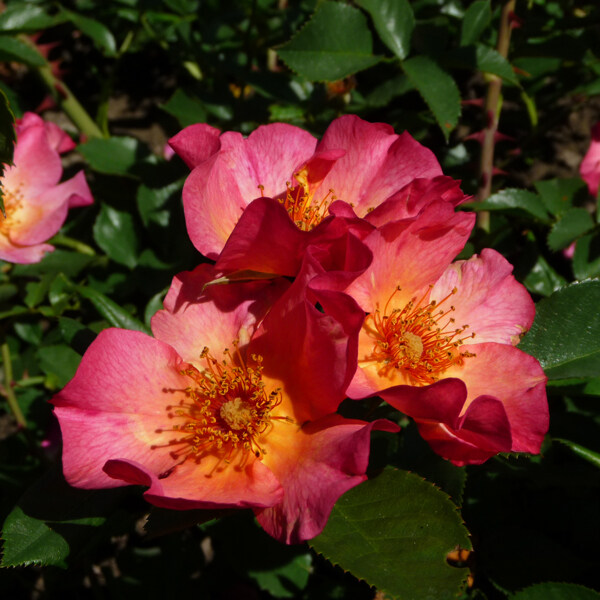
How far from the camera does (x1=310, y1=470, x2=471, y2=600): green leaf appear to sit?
3.09 feet

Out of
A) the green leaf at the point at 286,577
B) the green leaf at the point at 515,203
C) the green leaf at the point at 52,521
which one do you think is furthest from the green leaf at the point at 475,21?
the green leaf at the point at 286,577

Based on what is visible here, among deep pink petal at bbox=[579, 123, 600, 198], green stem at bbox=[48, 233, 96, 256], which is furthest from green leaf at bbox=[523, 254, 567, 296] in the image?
green stem at bbox=[48, 233, 96, 256]

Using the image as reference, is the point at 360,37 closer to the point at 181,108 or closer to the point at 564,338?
the point at 181,108

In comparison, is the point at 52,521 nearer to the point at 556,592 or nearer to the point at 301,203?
the point at 301,203

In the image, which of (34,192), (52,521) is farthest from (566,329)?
(34,192)

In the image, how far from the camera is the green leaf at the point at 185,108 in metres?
2.06

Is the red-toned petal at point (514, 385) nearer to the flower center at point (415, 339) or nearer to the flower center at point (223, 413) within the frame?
the flower center at point (415, 339)

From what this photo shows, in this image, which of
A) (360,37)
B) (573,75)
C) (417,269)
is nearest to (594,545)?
(417,269)

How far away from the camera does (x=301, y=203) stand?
1.29 meters

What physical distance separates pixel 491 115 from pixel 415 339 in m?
0.92

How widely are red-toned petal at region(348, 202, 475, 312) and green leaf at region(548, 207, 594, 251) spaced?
648 mm

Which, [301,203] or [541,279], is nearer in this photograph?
[301,203]

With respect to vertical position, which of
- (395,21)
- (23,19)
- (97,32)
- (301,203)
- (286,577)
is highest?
(23,19)

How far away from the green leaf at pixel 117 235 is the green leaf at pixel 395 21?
1.04m
